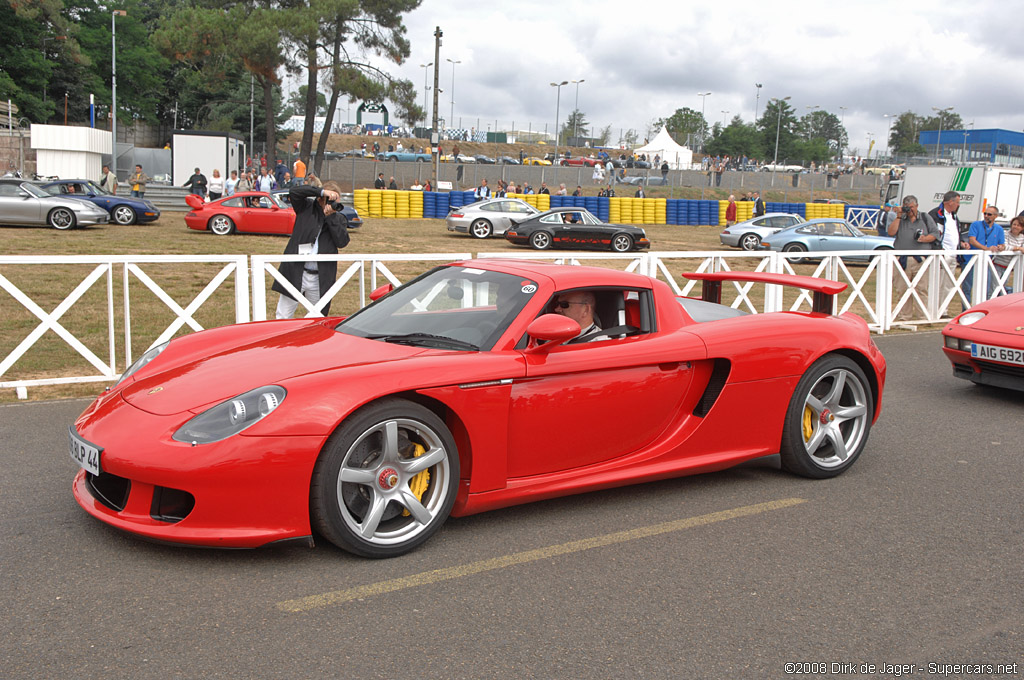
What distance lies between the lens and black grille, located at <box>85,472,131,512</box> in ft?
12.3

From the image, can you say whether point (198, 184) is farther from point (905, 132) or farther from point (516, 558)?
point (905, 132)

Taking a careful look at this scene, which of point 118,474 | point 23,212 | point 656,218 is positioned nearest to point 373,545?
point 118,474

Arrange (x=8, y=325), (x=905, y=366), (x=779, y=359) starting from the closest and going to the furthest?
1. (x=779, y=359)
2. (x=905, y=366)
3. (x=8, y=325)

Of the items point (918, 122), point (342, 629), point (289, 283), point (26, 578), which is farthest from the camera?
point (918, 122)

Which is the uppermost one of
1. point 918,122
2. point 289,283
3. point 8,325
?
point 918,122

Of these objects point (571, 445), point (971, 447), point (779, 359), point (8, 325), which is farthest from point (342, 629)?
point (8, 325)

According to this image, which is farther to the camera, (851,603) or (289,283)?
(289,283)

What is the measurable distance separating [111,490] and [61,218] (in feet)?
68.5

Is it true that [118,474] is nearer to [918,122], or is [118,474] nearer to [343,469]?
[343,469]

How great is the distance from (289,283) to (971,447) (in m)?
6.21

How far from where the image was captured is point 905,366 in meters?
9.45

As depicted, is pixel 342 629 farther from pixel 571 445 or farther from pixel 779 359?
pixel 779 359

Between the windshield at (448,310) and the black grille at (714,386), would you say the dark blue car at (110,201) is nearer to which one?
the windshield at (448,310)

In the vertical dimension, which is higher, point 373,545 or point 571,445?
point 571,445
